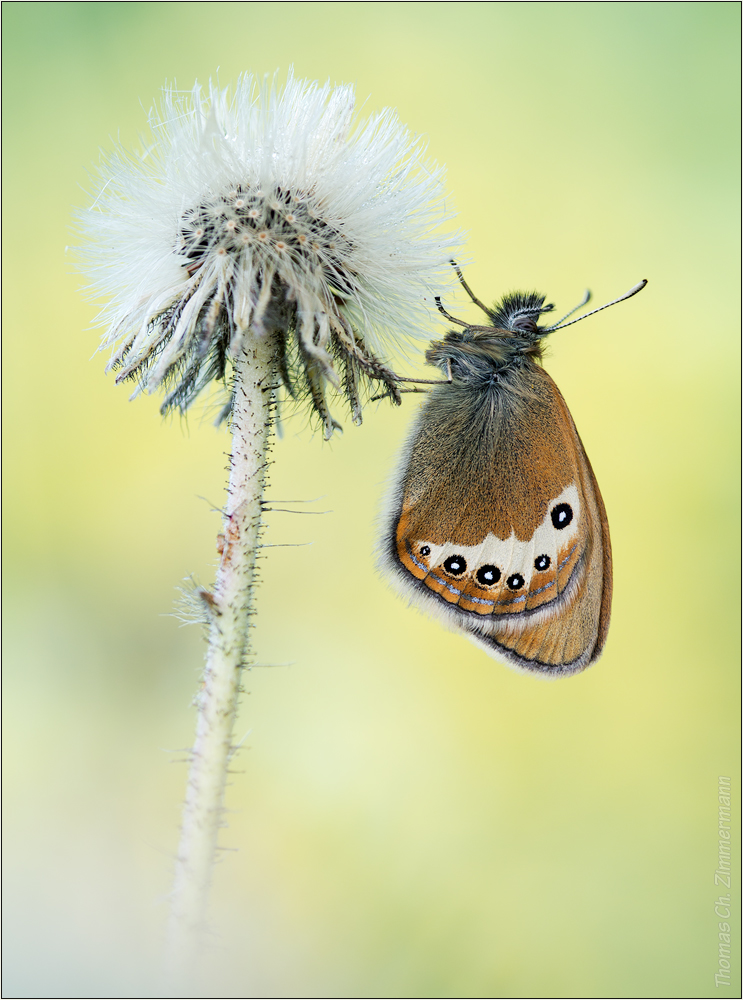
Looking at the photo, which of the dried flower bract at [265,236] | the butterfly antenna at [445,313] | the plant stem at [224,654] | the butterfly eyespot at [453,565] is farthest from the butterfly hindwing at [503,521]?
the plant stem at [224,654]

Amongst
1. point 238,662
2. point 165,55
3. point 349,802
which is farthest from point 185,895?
point 165,55

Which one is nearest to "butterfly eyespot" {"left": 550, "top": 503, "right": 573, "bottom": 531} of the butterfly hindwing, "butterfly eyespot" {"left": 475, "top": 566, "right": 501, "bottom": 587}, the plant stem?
the butterfly hindwing

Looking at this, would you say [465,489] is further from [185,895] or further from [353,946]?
[353,946]

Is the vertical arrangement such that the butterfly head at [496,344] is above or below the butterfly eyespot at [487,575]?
above

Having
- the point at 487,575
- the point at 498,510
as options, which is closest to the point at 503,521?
the point at 498,510

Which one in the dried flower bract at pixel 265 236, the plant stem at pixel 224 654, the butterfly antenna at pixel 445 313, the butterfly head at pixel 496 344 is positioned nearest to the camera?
the plant stem at pixel 224 654

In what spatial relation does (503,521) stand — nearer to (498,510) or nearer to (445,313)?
(498,510)

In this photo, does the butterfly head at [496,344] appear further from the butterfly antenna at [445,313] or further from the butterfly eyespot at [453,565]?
the butterfly eyespot at [453,565]

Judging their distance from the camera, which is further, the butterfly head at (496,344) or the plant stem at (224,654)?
the butterfly head at (496,344)
